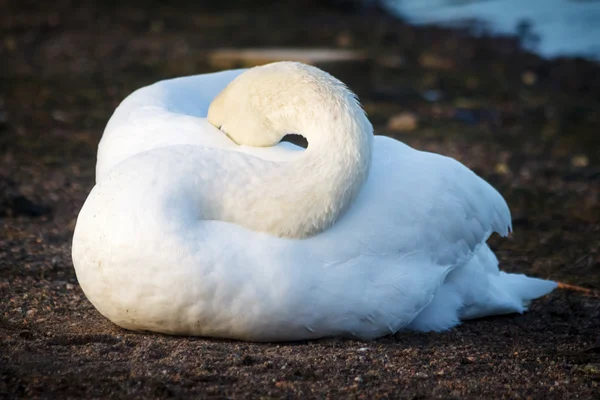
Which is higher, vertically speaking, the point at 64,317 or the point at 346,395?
the point at 346,395

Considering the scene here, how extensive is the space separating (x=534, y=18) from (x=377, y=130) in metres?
11.2

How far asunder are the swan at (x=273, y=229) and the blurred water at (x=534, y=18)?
1245 cm

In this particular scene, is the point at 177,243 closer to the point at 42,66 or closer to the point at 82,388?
the point at 82,388

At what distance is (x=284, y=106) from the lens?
4.90 metres

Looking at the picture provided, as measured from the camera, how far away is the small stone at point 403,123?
36.1 feet

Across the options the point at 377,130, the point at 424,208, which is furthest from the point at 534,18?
the point at 424,208

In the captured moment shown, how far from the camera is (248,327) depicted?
4.49 meters

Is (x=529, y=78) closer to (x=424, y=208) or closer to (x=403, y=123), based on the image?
(x=403, y=123)

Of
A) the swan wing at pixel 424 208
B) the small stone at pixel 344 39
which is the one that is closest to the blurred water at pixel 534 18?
the small stone at pixel 344 39

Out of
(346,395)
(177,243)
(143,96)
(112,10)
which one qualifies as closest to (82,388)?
(177,243)

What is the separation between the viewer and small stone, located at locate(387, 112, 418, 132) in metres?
11.0

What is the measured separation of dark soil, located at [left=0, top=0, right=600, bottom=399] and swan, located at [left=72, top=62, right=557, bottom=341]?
19cm

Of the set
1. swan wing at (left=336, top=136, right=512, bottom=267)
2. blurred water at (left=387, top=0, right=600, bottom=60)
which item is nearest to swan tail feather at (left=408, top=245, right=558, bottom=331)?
swan wing at (left=336, top=136, right=512, bottom=267)

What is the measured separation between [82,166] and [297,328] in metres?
5.01
